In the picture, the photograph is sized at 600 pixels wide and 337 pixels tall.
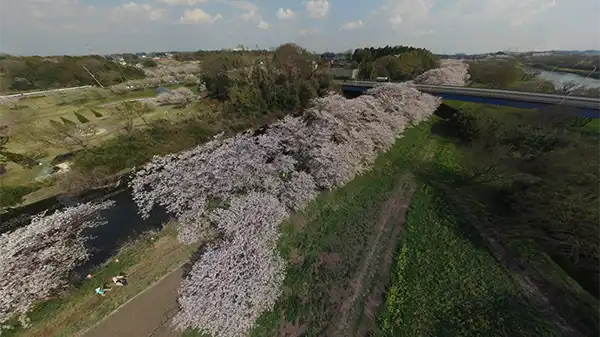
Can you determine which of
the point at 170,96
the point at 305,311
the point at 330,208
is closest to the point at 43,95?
the point at 170,96

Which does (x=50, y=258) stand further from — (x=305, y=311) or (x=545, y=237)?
(x=545, y=237)

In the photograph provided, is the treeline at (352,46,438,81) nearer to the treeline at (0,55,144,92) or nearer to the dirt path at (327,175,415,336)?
the dirt path at (327,175,415,336)

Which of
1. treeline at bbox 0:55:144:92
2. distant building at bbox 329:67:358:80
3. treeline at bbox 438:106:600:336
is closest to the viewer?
treeline at bbox 438:106:600:336

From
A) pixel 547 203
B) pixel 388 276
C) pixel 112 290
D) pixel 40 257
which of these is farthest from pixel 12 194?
pixel 547 203

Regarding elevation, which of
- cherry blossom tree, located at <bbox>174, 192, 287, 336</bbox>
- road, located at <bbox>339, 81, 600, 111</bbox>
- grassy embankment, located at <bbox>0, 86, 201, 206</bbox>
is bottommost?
cherry blossom tree, located at <bbox>174, 192, 287, 336</bbox>

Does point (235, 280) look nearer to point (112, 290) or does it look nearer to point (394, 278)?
point (112, 290)

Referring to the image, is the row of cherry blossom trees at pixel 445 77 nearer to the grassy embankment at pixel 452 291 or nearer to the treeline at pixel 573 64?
the treeline at pixel 573 64

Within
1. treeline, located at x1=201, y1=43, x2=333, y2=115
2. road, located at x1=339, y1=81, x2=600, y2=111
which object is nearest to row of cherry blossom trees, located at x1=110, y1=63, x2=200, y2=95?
treeline, located at x1=201, y1=43, x2=333, y2=115
